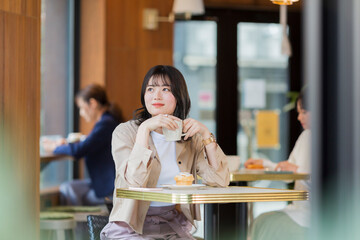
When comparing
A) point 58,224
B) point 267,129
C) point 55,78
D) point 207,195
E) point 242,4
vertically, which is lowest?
point 58,224

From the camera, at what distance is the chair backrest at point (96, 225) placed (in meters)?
2.93

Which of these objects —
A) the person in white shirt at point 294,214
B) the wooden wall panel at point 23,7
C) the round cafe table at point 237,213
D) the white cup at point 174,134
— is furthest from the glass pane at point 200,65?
the white cup at point 174,134

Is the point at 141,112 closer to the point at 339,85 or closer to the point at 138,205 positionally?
the point at 138,205

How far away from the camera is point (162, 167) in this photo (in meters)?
2.78

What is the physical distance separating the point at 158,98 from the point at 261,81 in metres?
5.11

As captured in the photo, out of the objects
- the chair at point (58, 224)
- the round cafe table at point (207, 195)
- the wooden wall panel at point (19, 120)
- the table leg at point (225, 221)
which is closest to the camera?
the round cafe table at point (207, 195)

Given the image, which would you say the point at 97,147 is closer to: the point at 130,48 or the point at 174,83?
the point at 130,48

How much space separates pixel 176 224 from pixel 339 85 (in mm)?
1637

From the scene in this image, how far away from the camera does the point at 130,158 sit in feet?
8.71

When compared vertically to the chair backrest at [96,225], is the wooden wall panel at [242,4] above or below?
above

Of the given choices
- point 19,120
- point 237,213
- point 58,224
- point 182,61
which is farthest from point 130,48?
point 19,120

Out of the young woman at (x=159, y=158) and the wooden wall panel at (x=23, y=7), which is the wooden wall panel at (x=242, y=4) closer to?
the wooden wall panel at (x=23, y=7)

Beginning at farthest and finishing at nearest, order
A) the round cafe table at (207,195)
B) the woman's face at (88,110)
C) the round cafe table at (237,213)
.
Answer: the woman's face at (88,110) → the round cafe table at (237,213) → the round cafe table at (207,195)

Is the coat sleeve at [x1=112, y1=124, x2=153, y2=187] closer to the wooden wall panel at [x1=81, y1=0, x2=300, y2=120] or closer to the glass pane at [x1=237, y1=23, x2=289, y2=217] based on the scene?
the wooden wall panel at [x1=81, y1=0, x2=300, y2=120]
